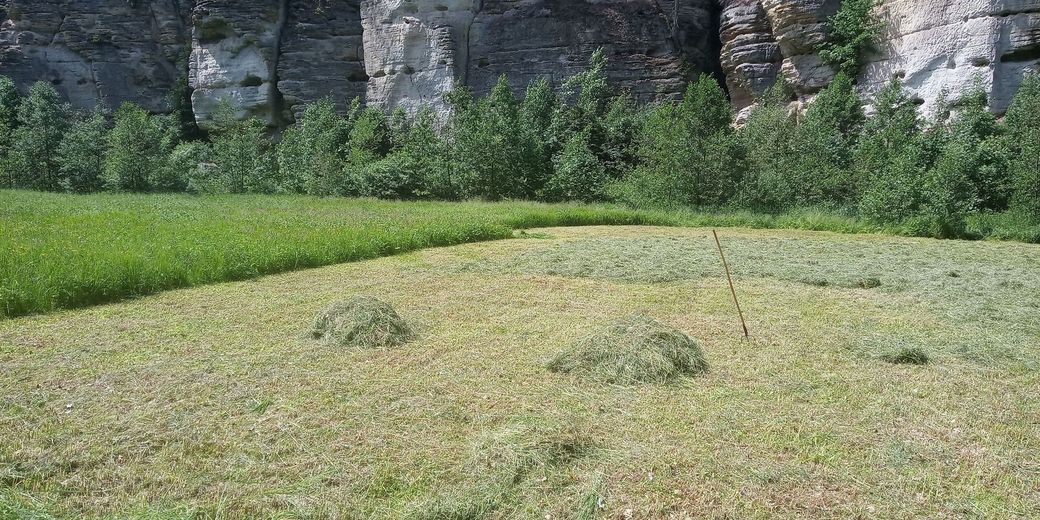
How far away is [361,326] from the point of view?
5812mm

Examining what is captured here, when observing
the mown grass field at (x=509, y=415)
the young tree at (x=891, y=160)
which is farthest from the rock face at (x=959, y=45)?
the mown grass field at (x=509, y=415)

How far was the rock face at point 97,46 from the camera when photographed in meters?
36.4

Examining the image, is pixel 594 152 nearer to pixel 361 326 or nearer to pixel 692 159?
pixel 692 159

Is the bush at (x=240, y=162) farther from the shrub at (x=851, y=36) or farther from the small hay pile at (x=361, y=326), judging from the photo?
the small hay pile at (x=361, y=326)

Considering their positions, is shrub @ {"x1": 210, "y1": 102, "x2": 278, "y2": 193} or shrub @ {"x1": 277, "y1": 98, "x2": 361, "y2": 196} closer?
shrub @ {"x1": 277, "y1": 98, "x2": 361, "y2": 196}

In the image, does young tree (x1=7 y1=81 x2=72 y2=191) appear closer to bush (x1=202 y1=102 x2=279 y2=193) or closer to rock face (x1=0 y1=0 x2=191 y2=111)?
rock face (x1=0 y1=0 x2=191 y2=111)

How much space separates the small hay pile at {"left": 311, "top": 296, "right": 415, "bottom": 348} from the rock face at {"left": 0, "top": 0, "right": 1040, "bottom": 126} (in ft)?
87.0

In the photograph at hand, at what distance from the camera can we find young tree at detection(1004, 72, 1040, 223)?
1814cm

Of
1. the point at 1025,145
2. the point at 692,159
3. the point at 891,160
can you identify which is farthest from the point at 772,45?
the point at 1025,145

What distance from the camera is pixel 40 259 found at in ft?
25.8

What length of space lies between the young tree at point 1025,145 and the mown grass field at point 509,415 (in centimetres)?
1362

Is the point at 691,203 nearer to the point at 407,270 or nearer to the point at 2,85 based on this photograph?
the point at 407,270

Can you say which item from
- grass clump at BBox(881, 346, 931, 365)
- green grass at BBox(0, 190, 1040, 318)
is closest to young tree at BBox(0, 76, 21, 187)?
green grass at BBox(0, 190, 1040, 318)

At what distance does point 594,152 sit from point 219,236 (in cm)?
2303
